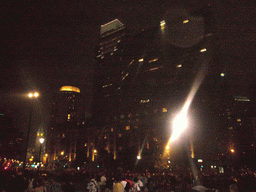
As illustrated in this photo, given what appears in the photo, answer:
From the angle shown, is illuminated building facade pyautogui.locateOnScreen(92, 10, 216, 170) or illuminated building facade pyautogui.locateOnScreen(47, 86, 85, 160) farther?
illuminated building facade pyautogui.locateOnScreen(47, 86, 85, 160)

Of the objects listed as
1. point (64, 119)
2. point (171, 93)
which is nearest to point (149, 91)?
point (171, 93)

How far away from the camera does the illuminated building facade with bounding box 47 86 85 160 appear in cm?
12912

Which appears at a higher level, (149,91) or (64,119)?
(149,91)

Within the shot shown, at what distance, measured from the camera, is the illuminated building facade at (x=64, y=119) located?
129 meters

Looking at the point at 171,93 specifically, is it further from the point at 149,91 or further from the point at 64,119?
the point at 64,119

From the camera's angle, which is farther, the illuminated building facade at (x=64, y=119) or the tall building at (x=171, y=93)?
the illuminated building facade at (x=64, y=119)

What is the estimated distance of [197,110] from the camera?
85.8 metres

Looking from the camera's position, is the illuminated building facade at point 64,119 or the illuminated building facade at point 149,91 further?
the illuminated building facade at point 64,119

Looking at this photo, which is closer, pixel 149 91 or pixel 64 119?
pixel 149 91

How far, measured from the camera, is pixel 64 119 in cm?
16300

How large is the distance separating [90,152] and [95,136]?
9091 millimetres

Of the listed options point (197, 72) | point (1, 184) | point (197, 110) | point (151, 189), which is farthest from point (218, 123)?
point (1, 184)

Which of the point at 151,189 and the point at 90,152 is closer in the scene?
the point at 151,189

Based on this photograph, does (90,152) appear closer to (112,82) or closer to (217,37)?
→ (112,82)
